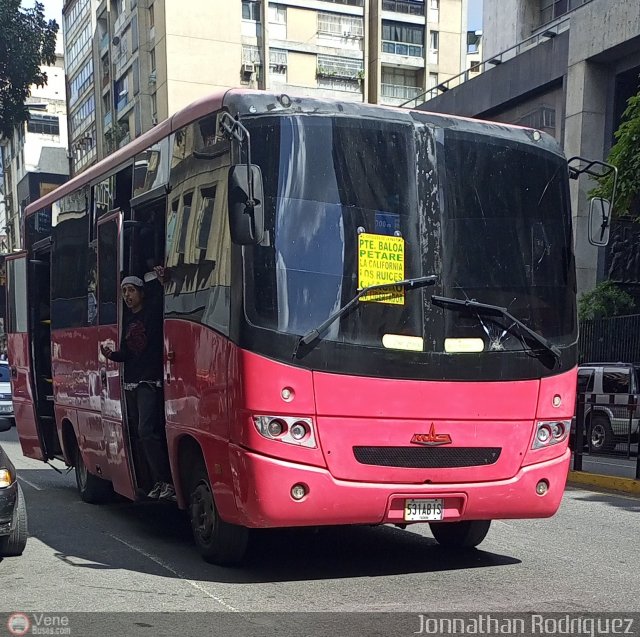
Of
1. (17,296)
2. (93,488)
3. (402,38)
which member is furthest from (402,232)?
(402,38)

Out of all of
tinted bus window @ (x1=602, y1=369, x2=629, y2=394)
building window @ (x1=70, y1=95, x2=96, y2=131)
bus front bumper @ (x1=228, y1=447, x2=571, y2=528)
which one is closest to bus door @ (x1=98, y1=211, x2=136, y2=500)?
bus front bumper @ (x1=228, y1=447, x2=571, y2=528)

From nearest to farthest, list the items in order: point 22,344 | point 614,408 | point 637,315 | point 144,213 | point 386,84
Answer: point 144,213
point 22,344
point 614,408
point 637,315
point 386,84

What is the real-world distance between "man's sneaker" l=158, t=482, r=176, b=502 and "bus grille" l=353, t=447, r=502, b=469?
214cm

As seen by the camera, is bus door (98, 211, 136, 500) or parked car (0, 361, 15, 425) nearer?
bus door (98, 211, 136, 500)

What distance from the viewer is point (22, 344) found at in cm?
1249

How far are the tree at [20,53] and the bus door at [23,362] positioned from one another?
2529 cm

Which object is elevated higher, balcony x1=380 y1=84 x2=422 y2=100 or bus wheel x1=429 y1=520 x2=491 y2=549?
balcony x1=380 y1=84 x2=422 y2=100

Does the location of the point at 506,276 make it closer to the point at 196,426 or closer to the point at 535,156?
the point at 535,156

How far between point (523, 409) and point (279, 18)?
51.3 meters

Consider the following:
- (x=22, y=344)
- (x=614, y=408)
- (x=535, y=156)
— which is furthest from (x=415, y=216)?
(x=614, y=408)

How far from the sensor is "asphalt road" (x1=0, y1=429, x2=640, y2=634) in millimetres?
6316

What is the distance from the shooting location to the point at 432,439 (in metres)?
6.83

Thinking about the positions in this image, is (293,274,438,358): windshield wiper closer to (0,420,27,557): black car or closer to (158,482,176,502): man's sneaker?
(158,482,176,502): man's sneaker

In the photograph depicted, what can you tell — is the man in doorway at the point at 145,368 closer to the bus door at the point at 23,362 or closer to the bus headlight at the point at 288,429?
the bus headlight at the point at 288,429
